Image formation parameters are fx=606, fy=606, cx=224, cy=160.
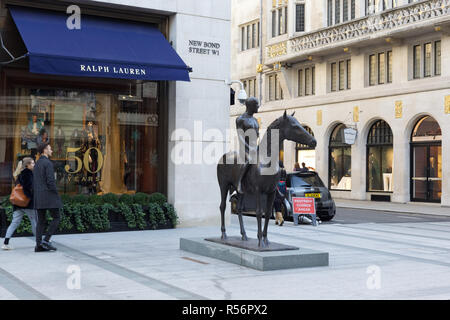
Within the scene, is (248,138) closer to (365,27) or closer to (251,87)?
(365,27)

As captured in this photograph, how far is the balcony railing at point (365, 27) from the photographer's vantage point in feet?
90.8

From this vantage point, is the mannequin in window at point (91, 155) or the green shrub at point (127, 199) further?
the mannequin in window at point (91, 155)

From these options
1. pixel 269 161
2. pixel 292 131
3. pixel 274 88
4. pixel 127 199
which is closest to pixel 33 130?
pixel 127 199

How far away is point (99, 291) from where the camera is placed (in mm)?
7465

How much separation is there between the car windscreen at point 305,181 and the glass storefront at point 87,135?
4.92 meters

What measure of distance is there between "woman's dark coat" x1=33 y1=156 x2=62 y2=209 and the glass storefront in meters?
3.32

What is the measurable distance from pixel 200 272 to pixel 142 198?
6.42m

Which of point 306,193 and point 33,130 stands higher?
point 33,130

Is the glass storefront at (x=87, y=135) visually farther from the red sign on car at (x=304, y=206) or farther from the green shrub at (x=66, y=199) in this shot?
the red sign on car at (x=304, y=206)

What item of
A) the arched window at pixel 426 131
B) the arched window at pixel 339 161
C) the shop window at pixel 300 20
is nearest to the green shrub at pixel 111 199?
the arched window at pixel 426 131

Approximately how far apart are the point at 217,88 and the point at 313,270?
8015 millimetres

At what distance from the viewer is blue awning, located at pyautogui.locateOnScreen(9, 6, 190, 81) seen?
43.1 ft

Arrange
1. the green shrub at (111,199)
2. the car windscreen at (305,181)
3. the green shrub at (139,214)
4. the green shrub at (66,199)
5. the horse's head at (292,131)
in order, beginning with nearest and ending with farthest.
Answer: the horse's head at (292,131) < the green shrub at (66,199) < the green shrub at (111,199) < the green shrub at (139,214) < the car windscreen at (305,181)

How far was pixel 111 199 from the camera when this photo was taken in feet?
48.4
